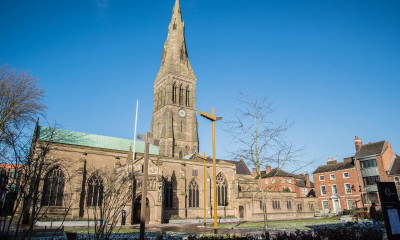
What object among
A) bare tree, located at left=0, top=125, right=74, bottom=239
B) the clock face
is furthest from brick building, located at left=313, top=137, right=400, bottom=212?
bare tree, located at left=0, top=125, right=74, bottom=239

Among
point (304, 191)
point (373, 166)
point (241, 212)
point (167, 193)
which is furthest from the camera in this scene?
point (304, 191)

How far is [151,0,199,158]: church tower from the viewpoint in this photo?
49969mm

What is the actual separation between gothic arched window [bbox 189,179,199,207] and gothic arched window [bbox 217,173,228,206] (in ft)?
13.8

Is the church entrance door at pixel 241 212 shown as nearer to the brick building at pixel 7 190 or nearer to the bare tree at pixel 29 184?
the bare tree at pixel 29 184

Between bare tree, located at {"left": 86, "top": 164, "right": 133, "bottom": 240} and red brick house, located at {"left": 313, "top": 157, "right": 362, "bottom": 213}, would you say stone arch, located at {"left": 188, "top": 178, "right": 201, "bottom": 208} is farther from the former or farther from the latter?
red brick house, located at {"left": 313, "top": 157, "right": 362, "bottom": 213}

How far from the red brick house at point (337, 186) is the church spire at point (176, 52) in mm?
33461

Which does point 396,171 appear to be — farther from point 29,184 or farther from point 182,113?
point 29,184

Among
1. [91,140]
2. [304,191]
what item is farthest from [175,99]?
[304,191]

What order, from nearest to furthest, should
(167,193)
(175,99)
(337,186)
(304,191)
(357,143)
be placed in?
(167,193) → (357,143) → (337,186) → (175,99) → (304,191)

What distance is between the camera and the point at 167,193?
3881 centimetres

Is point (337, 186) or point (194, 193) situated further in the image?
point (337, 186)

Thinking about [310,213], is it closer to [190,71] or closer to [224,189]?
[224,189]

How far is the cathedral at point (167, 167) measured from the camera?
1280 inches

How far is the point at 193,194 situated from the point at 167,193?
4.72 metres
